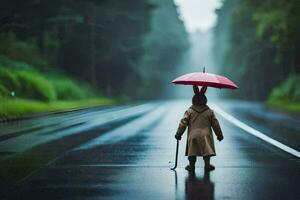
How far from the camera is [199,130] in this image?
9461mm

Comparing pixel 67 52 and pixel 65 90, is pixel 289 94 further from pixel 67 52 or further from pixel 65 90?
pixel 67 52

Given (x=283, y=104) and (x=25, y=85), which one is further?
(x=283, y=104)

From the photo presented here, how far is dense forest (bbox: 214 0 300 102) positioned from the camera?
3788cm

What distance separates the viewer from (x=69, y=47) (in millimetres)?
47969

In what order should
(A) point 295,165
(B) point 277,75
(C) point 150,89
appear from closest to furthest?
1. (A) point 295,165
2. (B) point 277,75
3. (C) point 150,89

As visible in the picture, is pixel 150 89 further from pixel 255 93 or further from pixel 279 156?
pixel 279 156

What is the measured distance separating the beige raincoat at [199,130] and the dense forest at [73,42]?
57.3ft

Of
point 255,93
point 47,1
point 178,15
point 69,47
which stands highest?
point 178,15

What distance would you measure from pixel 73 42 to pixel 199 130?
39624mm

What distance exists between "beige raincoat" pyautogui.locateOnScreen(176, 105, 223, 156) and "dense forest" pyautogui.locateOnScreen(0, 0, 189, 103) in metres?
17.5

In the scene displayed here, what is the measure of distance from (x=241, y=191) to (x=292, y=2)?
29.8 m

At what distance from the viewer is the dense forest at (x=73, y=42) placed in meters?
34.3

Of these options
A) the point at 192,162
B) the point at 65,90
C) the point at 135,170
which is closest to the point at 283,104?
the point at 65,90

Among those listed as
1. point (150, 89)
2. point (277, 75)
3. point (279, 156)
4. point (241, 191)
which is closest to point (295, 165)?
point (279, 156)
